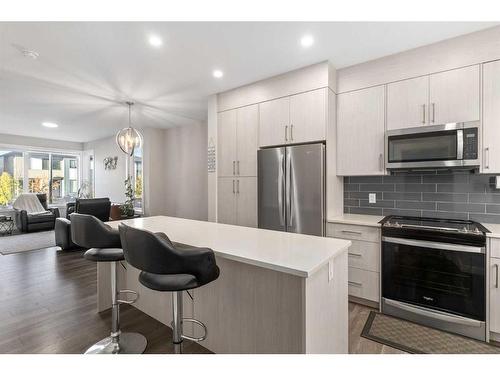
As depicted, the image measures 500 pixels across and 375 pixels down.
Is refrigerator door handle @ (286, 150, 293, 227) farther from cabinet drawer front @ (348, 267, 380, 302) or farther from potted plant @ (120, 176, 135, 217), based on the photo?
potted plant @ (120, 176, 135, 217)

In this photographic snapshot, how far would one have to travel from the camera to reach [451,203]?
2.57 meters

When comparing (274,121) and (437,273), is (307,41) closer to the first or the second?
(274,121)

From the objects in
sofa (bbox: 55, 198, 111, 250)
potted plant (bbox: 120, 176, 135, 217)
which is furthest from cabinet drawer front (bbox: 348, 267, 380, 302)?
potted plant (bbox: 120, 176, 135, 217)

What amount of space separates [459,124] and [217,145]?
2820mm

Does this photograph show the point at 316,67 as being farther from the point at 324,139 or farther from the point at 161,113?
the point at 161,113

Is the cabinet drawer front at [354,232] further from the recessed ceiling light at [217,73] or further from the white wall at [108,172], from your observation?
the white wall at [108,172]

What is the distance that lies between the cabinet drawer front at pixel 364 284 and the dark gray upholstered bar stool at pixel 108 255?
2.05 metres

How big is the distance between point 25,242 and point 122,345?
4.89m

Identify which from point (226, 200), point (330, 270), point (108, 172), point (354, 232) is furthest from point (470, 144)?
point (108, 172)

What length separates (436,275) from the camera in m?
2.19

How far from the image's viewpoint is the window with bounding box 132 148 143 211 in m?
6.56

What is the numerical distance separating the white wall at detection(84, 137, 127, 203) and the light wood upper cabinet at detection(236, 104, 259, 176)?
4.56 meters

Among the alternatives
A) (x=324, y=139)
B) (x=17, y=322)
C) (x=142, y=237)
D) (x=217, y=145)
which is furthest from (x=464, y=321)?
(x=17, y=322)

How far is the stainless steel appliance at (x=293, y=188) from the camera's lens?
2.76 metres
